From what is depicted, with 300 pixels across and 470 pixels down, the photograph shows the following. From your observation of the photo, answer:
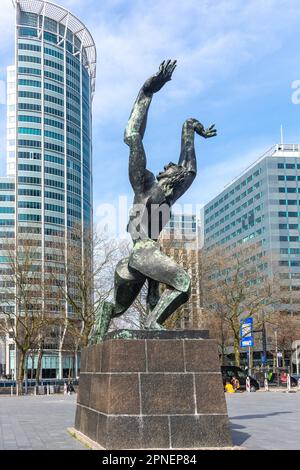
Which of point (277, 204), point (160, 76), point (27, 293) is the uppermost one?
point (277, 204)

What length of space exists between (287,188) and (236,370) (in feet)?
270

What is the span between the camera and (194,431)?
310 inches

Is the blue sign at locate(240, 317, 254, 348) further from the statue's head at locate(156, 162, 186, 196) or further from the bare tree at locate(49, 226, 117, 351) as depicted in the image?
A: the statue's head at locate(156, 162, 186, 196)

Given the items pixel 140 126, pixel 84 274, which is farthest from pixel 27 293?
pixel 140 126

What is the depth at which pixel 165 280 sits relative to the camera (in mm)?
8859

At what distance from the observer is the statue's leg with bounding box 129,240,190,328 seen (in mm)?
8820

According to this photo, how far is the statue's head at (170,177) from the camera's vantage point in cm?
966

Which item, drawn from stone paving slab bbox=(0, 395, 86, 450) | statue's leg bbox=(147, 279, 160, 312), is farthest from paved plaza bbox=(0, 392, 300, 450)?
statue's leg bbox=(147, 279, 160, 312)

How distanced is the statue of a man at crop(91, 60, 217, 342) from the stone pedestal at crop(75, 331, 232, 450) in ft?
2.57

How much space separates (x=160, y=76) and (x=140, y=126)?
35.2 inches

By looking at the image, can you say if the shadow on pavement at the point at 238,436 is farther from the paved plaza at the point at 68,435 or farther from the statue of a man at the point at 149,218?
the statue of a man at the point at 149,218

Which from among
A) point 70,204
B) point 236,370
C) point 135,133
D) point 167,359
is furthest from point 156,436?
point 70,204

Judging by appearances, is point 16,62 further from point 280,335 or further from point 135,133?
point 135,133

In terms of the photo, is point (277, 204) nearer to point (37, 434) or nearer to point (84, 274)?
point (84, 274)
